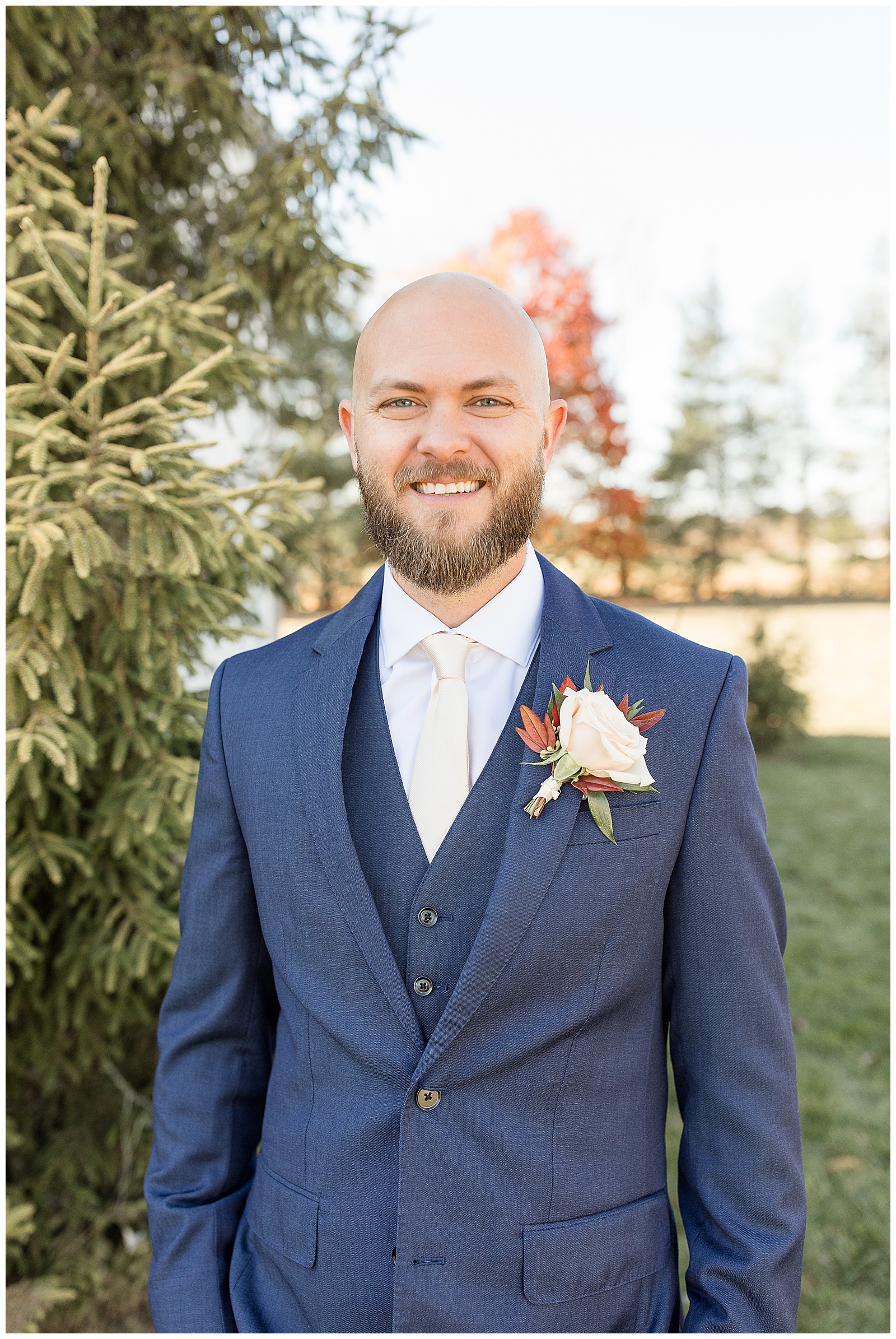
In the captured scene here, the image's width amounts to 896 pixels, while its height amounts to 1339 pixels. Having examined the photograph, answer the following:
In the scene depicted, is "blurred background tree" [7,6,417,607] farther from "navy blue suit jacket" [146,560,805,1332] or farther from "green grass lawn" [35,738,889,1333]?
"green grass lawn" [35,738,889,1333]

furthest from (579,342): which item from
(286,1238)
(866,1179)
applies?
(286,1238)

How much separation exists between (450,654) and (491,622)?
3.8 inches

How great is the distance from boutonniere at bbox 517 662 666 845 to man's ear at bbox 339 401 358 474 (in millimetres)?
579

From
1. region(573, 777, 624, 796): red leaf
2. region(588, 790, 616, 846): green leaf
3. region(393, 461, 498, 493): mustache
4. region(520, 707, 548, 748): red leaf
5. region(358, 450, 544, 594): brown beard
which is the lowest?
region(588, 790, 616, 846): green leaf

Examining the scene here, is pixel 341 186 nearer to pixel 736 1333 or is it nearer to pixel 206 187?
pixel 206 187

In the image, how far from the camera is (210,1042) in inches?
67.6

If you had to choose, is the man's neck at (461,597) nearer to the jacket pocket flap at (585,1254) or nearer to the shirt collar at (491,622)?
the shirt collar at (491,622)

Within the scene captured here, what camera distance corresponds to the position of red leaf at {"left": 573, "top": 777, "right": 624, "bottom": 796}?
1.42 m

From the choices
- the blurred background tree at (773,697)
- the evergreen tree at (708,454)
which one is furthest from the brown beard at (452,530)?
the evergreen tree at (708,454)

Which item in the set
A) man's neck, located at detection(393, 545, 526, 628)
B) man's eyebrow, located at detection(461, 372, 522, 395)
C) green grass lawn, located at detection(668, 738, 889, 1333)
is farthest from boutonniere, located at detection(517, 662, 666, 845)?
green grass lawn, located at detection(668, 738, 889, 1333)

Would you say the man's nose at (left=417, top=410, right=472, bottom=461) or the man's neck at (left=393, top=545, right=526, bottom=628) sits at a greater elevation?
the man's nose at (left=417, top=410, right=472, bottom=461)

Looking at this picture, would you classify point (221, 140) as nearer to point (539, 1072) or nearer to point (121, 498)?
point (121, 498)

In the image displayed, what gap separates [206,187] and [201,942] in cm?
338

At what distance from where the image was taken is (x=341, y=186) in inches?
135
